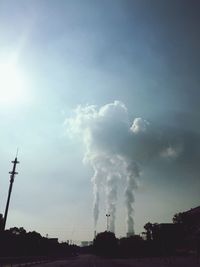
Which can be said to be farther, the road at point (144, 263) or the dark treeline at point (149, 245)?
the dark treeline at point (149, 245)

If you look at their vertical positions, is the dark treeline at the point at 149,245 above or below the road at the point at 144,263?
above

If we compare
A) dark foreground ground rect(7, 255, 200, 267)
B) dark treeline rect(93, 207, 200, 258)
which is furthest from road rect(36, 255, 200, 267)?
dark treeline rect(93, 207, 200, 258)

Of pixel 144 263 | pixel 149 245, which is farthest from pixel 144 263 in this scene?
pixel 149 245

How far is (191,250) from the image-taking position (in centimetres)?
7456

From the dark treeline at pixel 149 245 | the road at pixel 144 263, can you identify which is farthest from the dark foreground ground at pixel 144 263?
the dark treeline at pixel 149 245

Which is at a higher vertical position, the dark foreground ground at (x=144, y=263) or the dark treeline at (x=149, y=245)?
the dark treeline at (x=149, y=245)

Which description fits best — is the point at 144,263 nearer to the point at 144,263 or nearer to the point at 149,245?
the point at 144,263

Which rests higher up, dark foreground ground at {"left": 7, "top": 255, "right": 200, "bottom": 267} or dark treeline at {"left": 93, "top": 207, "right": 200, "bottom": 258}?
dark treeline at {"left": 93, "top": 207, "right": 200, "bottom": 258}

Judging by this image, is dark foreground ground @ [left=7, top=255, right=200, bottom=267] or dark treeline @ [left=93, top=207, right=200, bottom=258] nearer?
dark foreground ground @ [left=7, top=255, right=200, bottom=267]

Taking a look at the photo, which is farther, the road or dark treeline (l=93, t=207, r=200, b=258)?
dark treeline (l=93, t=207, r=200, b=258)

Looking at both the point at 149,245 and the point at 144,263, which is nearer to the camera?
the point at 144,263

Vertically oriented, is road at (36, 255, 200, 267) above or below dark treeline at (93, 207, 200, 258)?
below

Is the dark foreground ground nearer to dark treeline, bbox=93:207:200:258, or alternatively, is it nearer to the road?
the road

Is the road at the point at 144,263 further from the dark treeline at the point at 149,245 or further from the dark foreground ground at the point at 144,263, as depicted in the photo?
the dark treeline at the point at 149,245
